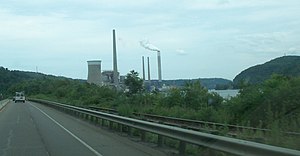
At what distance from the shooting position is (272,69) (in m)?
47.0

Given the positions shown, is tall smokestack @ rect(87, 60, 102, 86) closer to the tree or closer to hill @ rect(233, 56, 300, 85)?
the tree

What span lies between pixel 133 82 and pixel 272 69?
28.0 metres

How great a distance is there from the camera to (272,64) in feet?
159

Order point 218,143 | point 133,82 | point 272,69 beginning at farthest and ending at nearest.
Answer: point 133,82 → point 272,69 → point 218,143

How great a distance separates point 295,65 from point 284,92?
13.5m

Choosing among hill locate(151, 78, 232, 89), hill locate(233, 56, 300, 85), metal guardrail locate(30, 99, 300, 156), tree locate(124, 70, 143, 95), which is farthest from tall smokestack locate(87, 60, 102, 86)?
metal guardrail locate(30, 99, 300, 156)

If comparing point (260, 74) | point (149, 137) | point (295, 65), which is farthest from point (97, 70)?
point (149, 137)

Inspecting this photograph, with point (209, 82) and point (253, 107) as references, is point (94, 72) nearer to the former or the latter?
point (209, 82)

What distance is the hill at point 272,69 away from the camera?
3871 centimetres

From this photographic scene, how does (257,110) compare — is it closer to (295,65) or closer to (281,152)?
(295,65)

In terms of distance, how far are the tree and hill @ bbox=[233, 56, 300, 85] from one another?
19.6 meters

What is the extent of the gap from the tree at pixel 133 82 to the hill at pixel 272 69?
19.6 meters

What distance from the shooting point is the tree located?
70875 millimetres

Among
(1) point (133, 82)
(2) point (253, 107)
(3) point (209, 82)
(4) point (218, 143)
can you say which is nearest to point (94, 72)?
(1) point (133, 82)
